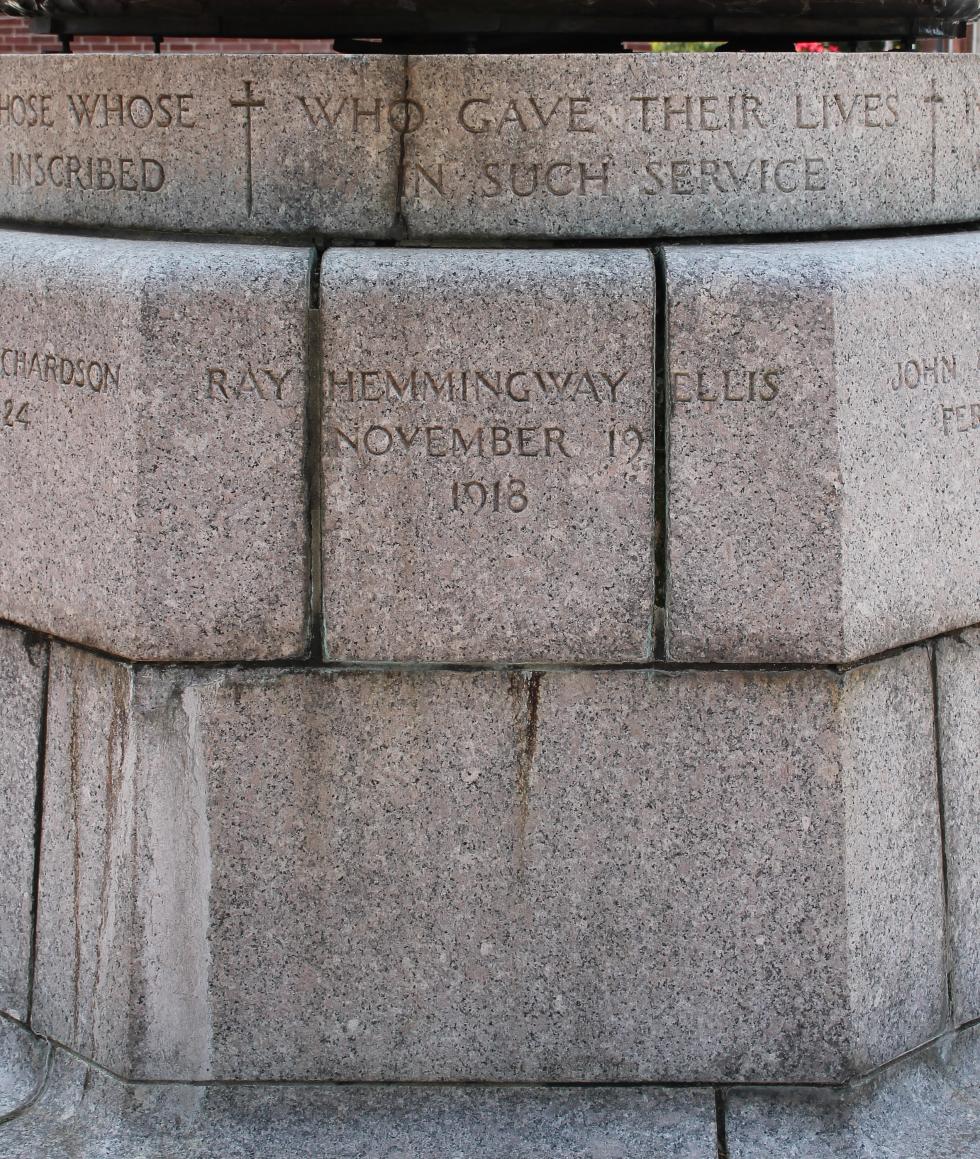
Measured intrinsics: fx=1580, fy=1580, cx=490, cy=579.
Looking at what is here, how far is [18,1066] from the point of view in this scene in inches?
108

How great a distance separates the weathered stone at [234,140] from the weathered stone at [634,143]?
0.22 feet

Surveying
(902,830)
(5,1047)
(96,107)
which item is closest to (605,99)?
(96,107)

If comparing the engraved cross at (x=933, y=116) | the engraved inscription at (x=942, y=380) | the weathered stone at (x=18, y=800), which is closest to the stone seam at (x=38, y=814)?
the weathered stone at (x=18, y=800)

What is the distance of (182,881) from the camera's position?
252 cm

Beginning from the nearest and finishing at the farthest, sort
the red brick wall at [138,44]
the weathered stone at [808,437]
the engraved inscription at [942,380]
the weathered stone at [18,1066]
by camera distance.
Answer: the weathered stone at [808,437], the engraved inscription at [942,380], the weathered stone at [18,1066], the red brick wall at [138,44]

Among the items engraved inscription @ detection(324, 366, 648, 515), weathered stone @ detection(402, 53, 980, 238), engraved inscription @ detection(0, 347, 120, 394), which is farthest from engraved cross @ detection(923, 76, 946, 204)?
engraved inscription @ detection(0, 347, 120, 394)

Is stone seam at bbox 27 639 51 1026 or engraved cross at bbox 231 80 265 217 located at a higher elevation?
engraved cross at bbox 231 80 265 217

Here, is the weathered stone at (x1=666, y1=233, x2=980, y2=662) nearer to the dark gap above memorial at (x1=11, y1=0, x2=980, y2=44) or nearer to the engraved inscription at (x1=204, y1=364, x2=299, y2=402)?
the dark gap above memorial at (x1=11, y1=0, x2=980, y2=44)

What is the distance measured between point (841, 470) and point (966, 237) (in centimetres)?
54

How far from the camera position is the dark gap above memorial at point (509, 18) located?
8.51ft

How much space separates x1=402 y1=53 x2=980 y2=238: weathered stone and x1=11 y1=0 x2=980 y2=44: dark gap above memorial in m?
0.24

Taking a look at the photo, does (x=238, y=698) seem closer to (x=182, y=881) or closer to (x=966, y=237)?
(x=182, y=881)

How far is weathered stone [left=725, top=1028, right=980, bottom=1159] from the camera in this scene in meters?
2.46

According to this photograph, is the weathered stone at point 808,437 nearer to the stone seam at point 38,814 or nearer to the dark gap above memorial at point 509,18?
the dark gap above memorial at point 509,18
